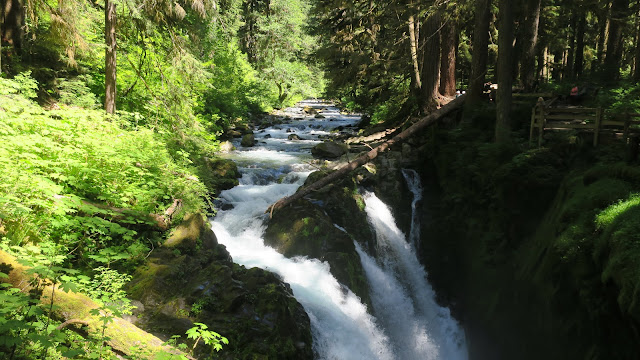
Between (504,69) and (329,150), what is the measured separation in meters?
8.97

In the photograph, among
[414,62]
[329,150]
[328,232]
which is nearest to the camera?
[328,232]

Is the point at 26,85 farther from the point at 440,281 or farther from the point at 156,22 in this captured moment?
the point at 440,281

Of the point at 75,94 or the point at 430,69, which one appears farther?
the point at 430,69

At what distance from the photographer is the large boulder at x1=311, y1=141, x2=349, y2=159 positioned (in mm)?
17203

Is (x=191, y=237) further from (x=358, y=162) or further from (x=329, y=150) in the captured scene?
(x=329, y=150)

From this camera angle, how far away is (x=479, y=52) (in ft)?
41.1

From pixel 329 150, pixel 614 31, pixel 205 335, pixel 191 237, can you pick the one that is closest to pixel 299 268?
pixel 191 237

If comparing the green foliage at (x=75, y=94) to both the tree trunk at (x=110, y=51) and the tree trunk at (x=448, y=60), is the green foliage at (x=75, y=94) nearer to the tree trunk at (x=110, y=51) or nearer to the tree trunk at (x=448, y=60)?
the tree trunk at (x=110, y=51)

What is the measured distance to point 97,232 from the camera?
20.8 ft

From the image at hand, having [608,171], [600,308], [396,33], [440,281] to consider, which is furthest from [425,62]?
[600,308]

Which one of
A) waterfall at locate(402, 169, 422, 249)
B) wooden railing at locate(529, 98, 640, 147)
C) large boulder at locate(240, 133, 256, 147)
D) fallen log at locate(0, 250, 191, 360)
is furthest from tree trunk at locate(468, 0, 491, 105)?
large boulder at locate(240, 133, 256, 147)

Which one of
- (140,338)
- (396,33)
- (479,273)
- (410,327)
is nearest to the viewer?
(140,338)

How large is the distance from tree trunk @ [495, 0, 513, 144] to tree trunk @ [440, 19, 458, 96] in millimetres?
5758

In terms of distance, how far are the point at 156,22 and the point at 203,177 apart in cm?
438
